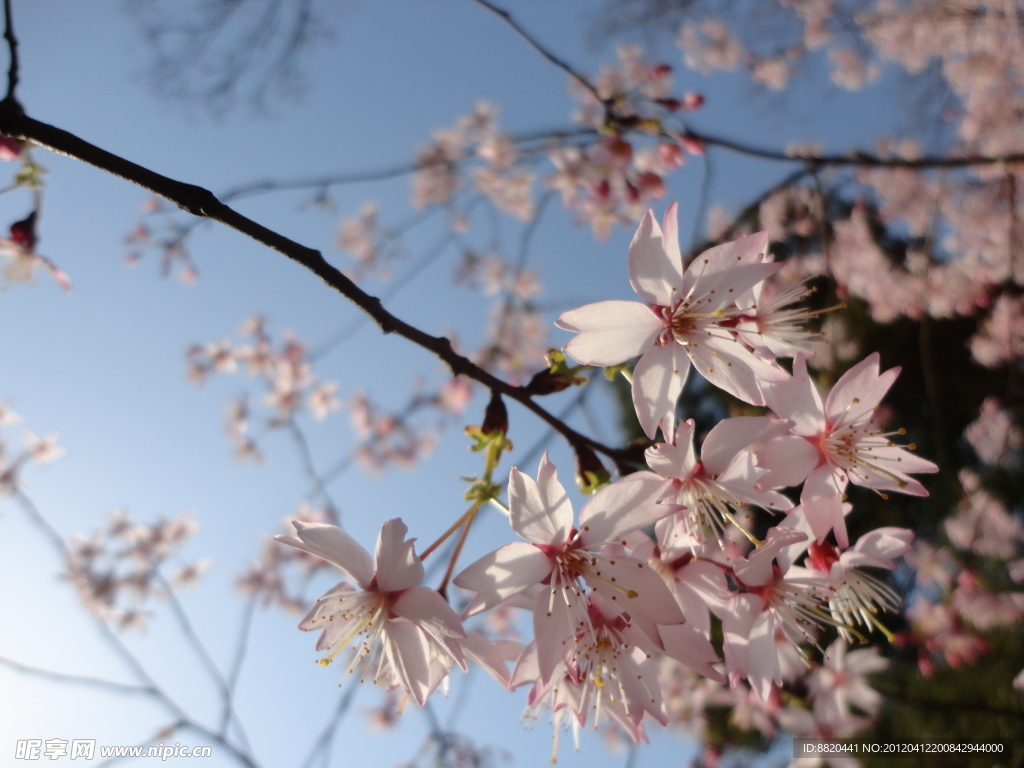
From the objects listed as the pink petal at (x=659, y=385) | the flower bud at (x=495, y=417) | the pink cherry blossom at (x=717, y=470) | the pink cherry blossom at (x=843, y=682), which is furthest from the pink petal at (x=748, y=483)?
the pink cherry blossom at (x=843, y=682)

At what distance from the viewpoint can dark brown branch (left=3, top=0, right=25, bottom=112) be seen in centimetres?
68

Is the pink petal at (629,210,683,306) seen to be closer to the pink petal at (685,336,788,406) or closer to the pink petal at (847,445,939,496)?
the pink petal at (685,336,788,406)

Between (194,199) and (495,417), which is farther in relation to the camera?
(495,417)

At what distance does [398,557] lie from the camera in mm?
731

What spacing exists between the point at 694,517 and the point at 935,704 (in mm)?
3013

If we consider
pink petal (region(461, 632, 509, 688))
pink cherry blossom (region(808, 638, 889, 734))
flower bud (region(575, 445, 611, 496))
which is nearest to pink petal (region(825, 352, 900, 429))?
flower bud (region(575, 445, 611, 496))

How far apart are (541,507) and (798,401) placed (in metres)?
0.40

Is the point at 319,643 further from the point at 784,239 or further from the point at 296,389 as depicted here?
the point at 784,239

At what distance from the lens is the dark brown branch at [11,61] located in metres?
0.68

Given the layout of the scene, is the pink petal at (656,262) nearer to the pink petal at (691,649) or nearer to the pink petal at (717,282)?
the pink petal at (717,282)

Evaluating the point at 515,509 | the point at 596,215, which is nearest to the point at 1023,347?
the point at 596,215

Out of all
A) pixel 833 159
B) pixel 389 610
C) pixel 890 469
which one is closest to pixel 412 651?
pixel 389 610

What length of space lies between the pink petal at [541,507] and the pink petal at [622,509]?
3cm

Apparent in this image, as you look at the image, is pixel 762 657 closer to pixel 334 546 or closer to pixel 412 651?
pixel 412 651
